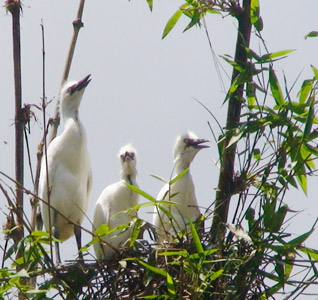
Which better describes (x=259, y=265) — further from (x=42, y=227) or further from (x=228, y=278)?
(x=42, y=227)

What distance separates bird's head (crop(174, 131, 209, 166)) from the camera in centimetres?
597

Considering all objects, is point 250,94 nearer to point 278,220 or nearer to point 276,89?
point 276,89

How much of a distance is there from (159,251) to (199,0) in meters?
1.18

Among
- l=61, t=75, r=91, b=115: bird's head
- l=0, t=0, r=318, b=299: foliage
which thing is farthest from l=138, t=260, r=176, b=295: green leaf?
l=61, t=75, r=91, b=115: bird's head

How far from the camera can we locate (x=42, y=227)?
5828mm

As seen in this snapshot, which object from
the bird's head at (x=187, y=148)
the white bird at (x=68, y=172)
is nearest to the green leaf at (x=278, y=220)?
the white bird at (x=68, y=172)

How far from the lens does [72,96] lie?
5.73 metres

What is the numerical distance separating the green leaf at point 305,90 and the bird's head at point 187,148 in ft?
6.68

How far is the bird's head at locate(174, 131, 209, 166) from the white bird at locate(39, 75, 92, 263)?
2.12ft

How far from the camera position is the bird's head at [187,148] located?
597 centimetres

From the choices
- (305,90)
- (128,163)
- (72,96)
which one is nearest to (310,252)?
(305,90)

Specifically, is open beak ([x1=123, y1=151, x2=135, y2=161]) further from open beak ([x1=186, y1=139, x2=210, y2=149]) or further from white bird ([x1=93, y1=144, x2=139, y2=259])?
open beak ([x1=186, y1=139, x2=210, y2=149])

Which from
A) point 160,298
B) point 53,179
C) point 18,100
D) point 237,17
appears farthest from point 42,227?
point 237,17

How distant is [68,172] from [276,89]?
1.93 m
